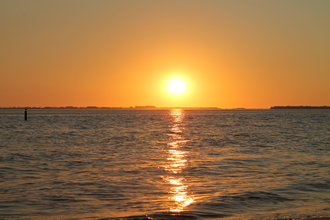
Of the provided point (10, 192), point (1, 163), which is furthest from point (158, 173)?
point (1, 163)

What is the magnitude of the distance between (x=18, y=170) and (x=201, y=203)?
40.8ft

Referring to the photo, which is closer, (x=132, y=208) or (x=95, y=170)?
(x=132, y=208)

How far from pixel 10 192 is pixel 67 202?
3257mm

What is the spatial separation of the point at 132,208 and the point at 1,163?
14.2 m

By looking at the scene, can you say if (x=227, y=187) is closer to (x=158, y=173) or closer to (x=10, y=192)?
(x=158, y=173)

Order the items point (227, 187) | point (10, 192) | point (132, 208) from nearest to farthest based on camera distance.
→ 1. point (132, 208)
2. point (10, 192)
3. point (227, 187)

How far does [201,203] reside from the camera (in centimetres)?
1252

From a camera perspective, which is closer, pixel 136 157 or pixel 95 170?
pixel 95 170

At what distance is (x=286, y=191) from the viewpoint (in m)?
14.5

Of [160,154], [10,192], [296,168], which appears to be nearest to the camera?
[10,192]

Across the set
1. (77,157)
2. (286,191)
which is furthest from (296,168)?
(77,157)

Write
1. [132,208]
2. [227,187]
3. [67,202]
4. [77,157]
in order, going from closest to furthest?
[132,208], [67,202], [227,187], [77,157]

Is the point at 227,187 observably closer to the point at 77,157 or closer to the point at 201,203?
the point at 201,203

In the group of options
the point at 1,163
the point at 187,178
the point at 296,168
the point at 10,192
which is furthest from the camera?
the point at 1,163
